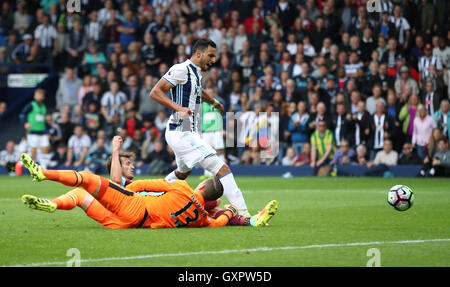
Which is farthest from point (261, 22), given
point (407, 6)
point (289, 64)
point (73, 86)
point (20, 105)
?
point (20, 105)

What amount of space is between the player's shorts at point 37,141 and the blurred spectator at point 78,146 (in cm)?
79

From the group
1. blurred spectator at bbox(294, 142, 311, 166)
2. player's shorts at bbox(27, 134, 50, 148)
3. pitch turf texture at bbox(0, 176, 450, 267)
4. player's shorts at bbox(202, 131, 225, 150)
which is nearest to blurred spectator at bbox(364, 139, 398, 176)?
blurred spectator at bbox(294, 142, 311, 166)

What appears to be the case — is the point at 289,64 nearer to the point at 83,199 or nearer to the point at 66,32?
the point at 66,32

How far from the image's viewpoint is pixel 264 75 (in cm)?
2362

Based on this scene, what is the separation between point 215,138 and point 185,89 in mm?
10645

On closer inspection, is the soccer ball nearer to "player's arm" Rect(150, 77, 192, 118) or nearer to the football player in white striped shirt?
the football player in white striped shirt

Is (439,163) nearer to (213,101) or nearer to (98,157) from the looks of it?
(98,157)

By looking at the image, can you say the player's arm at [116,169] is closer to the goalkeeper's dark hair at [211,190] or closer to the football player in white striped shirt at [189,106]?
the goalkeeper's dark hair at [211,190]

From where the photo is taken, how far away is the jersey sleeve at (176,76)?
34.6 ft

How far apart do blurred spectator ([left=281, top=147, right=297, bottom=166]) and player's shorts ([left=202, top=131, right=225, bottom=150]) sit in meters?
2.16

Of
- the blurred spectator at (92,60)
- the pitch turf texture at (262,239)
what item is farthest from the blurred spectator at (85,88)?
the pitch turf texture at (262,239)

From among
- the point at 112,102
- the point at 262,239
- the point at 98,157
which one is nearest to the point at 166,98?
the point at 262,239

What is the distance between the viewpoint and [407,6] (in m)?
23.2

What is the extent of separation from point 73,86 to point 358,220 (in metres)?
16.5
